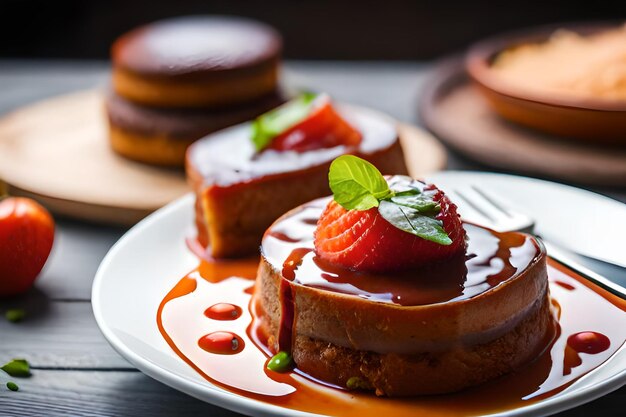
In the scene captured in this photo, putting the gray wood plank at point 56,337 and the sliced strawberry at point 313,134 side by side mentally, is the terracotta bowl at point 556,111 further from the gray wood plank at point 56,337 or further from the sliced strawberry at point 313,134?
the gray wood plank at point 56,337

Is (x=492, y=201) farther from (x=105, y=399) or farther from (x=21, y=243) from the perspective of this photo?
(x=21, y=243)

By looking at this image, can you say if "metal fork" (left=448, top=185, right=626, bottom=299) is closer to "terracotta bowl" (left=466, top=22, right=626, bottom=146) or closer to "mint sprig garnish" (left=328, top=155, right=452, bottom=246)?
"mint sprig garnish" (left=328, top=155, right=452, bottom=246)

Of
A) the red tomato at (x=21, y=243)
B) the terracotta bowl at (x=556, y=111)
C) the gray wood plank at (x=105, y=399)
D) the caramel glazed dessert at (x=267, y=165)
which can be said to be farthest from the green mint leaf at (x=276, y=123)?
the terracotta bowl at (x=556, y=111)

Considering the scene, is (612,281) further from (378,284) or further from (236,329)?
(236,329)

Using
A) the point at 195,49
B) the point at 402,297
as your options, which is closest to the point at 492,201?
the point at 402,297

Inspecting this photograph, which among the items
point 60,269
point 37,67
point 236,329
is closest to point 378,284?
point 236,329

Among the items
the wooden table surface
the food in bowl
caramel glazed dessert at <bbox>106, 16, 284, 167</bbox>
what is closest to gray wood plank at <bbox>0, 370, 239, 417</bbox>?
the wooden table surface
